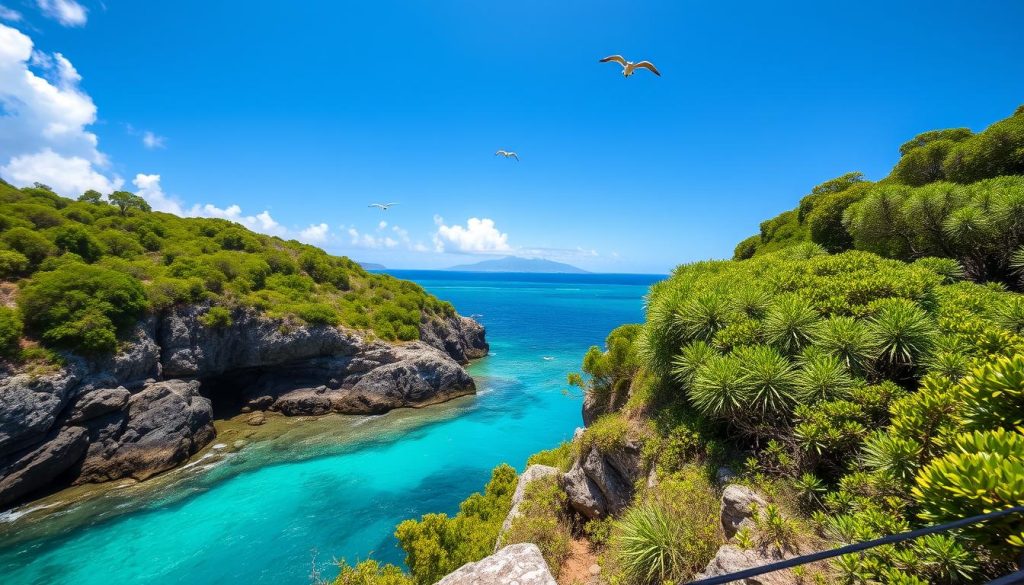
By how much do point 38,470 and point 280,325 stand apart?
13928mm

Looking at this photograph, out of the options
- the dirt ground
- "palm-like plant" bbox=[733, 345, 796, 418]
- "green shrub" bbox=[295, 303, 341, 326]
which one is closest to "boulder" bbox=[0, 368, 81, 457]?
"green shrub" bbox=[295, 303, 341, 326]

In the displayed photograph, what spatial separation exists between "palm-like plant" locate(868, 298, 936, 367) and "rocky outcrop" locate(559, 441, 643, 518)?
19.1ft

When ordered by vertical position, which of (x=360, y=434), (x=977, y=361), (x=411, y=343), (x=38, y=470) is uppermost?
(x=977, y=361)

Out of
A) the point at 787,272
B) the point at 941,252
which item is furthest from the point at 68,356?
the point at 941,252

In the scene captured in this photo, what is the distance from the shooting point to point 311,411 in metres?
29.7

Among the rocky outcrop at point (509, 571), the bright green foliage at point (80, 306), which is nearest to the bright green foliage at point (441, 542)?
the rocky outcrop at point (509, 571)

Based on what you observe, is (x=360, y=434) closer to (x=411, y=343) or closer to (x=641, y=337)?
(x=411, y=343)

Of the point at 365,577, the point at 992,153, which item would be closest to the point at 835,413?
the point at 365,577

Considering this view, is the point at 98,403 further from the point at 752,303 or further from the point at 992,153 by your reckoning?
the point at 992,153

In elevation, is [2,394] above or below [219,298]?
below

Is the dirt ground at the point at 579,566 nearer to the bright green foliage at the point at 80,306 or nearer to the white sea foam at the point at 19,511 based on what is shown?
the white sea foam at the point at 19,511

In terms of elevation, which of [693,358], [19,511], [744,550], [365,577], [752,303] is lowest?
[19,511]

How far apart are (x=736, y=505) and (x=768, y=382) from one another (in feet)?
7.95

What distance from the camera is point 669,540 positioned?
22.1ft
